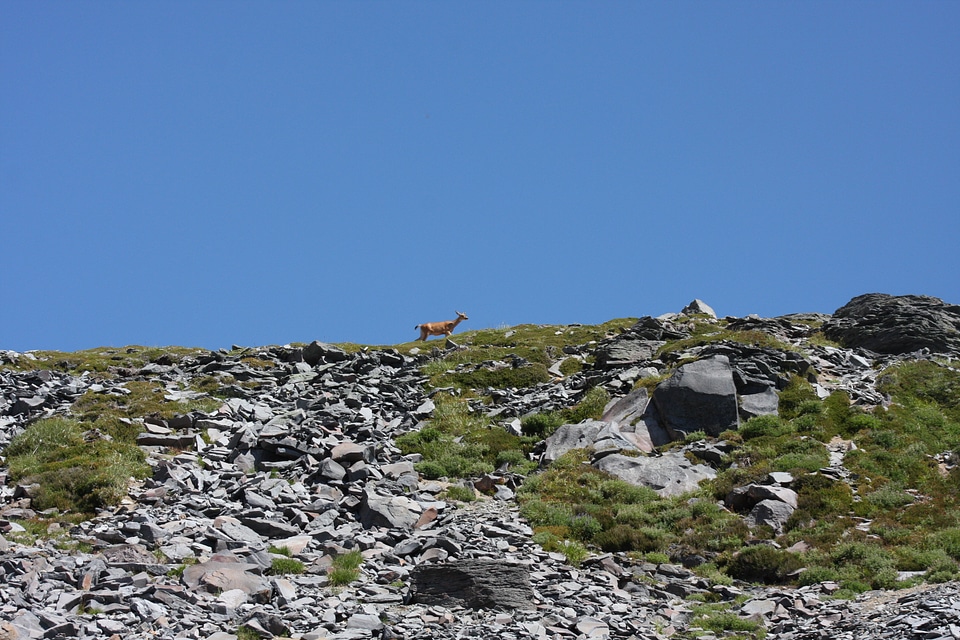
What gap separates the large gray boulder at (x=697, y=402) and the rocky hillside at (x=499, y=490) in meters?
0.07

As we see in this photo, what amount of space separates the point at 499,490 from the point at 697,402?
26.1 ft

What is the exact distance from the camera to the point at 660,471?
2691 cm

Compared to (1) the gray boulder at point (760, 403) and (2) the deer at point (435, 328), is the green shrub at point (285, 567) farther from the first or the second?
(2) the deer at point (435, 328)

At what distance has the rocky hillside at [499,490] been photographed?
17.2 metres

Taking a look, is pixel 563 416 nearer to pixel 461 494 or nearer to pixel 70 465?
pixel 461 494

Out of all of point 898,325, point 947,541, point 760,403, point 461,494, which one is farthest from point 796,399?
point 461,494

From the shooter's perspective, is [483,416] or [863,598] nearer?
[863,598]

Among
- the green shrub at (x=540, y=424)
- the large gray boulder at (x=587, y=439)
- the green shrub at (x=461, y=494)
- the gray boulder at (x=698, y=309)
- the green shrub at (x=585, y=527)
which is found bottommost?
the green shrub at (x=585, y=527)

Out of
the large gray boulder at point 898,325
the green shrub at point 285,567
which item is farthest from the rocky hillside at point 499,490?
the large gray boulder at point 898,325

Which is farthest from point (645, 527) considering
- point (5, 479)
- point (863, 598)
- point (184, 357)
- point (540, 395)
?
point (184, 357)

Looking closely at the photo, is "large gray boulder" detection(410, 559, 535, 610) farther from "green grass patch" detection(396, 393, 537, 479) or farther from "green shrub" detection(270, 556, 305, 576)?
"green grass patch" detection(396, 393, 537, 479)

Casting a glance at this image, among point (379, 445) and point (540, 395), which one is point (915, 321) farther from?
point (379, 445)

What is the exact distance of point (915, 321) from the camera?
40.3 meters

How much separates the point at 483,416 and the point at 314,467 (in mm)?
8118
